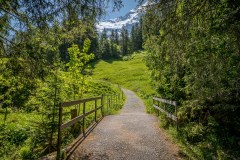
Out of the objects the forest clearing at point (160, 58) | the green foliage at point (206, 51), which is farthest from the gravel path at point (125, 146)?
the green foliage at point (206, 51)

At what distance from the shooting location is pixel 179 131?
7.16 meters

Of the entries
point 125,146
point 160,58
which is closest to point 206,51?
point 160,58

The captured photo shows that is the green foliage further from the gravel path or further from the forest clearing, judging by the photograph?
the gravel path

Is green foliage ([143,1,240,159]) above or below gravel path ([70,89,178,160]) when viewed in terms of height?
above

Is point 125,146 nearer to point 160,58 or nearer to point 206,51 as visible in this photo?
point 160,58

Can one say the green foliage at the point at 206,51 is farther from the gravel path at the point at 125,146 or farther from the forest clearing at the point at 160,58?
the gravel path at the point at 125,146

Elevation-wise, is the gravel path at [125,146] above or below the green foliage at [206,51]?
below

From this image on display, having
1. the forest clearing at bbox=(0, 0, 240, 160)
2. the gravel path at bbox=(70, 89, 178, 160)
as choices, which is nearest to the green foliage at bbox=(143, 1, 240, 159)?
the forest clearing at bbox=(0, 0, 240, 160)

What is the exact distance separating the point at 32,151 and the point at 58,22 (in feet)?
17.6

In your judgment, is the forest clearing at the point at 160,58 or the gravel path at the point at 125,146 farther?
the gravel path at the point at 125,146

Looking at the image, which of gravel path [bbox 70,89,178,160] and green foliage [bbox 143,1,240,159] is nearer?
green foliage [bbox 143,1,240,159]

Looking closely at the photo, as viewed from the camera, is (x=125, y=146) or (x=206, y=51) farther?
(x=125, y=146)

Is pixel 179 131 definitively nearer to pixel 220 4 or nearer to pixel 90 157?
pixel 90 157

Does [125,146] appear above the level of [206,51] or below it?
below
